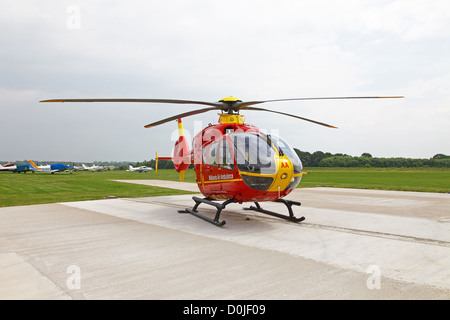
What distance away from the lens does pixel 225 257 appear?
18.8 ft

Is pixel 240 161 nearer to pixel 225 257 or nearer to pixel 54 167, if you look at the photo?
pixel 225 257

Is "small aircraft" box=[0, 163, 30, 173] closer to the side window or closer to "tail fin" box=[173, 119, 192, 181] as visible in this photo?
"tail fin" box=[173, 119, 192, 181]

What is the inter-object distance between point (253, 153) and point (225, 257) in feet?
9.46

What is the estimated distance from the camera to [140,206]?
1270 cm

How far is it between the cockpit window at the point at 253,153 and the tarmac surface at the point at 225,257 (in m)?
1.54

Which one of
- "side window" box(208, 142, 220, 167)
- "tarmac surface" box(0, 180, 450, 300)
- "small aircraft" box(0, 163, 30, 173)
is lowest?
"tarmac surface" box(0, 180, 450, 300)

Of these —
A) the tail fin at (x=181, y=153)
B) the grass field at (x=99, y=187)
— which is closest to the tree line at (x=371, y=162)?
the grass field at (x=99, y=187)

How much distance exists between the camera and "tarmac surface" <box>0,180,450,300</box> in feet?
13.8

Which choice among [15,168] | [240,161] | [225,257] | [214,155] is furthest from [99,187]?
[15,168]

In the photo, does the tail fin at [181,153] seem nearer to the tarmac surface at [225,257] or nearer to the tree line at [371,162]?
the tarmac surface at [225,257]

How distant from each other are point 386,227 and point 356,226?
0.71 metres

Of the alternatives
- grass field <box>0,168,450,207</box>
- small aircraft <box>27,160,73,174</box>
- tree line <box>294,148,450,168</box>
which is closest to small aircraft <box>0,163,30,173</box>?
small aircraft <box>27,160,73,174</box>

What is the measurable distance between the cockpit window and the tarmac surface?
5.04 feet
